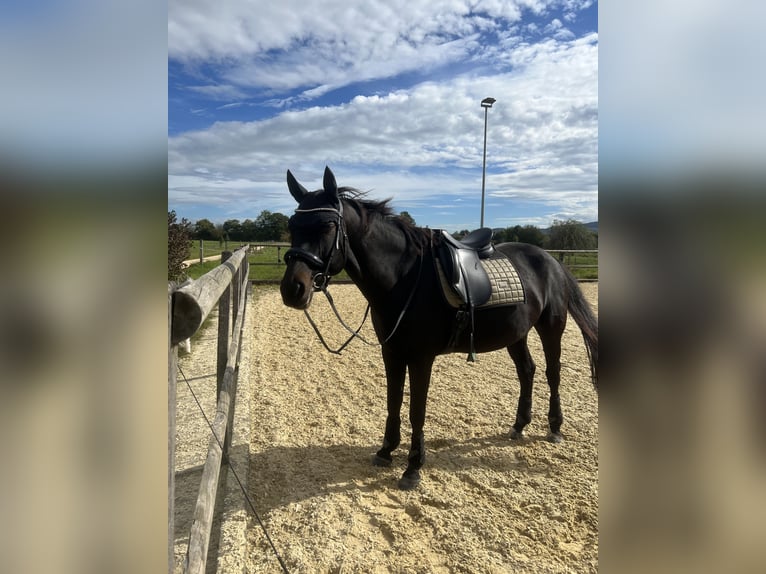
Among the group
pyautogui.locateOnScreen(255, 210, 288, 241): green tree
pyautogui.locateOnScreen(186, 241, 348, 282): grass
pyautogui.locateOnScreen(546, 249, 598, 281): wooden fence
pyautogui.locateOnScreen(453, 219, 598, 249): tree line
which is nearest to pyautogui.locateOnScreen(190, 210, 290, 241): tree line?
pyautogui.locateOnScreen(255, 210, 288, 241): green tree

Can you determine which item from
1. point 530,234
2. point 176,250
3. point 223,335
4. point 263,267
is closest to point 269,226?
point 263,267

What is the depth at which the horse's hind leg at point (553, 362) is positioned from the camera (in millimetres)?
3777

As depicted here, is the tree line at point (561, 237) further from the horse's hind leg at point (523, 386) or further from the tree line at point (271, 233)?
the horse's hind leg at point (523, 386)

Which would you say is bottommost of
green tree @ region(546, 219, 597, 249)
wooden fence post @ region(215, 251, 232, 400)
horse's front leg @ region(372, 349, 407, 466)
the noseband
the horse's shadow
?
the horse's shadow

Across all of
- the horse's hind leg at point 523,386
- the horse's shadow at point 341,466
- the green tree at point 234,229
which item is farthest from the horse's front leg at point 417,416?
the green tree at point 234,229

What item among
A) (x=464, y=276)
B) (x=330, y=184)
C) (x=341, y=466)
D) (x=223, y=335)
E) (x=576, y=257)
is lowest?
(x=341, y=466)

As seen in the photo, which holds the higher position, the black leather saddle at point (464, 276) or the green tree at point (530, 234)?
the green tree at point (530, 234)

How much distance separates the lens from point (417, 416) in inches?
122

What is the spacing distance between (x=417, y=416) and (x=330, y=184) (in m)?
1.71

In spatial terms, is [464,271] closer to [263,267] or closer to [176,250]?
[176,250]

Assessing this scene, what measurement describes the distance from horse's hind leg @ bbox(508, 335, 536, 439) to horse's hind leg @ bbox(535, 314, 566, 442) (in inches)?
6.6

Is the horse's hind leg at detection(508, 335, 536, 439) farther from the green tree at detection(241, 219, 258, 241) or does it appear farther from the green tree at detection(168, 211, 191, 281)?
the green tree at detection(241, 219, 258, 241)

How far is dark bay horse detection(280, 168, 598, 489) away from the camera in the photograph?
265 cm
